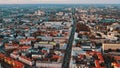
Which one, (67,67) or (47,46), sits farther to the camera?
(47,46)

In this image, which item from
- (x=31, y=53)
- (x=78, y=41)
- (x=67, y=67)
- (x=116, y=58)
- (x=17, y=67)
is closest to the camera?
(x=17, y=67)

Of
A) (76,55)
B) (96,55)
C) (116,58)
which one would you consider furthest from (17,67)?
(116,58)

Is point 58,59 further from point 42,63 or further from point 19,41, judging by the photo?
point 19,41

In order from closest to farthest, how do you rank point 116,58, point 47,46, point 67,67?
point 67,67
point 116,58
point 47,46

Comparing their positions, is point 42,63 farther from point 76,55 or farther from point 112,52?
point 112,52

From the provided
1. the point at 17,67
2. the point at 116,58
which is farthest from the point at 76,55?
the point at 17,67

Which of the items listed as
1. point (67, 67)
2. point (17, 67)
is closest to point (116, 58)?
point (67, 67)

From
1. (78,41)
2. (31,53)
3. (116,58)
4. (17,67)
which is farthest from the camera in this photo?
(78,41)

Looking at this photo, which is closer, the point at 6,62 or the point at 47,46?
the point at 6,62

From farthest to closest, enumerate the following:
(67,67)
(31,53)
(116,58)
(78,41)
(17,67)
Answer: (78,41)
(31,53)
(116,58)
(67,67)
(17,67)
